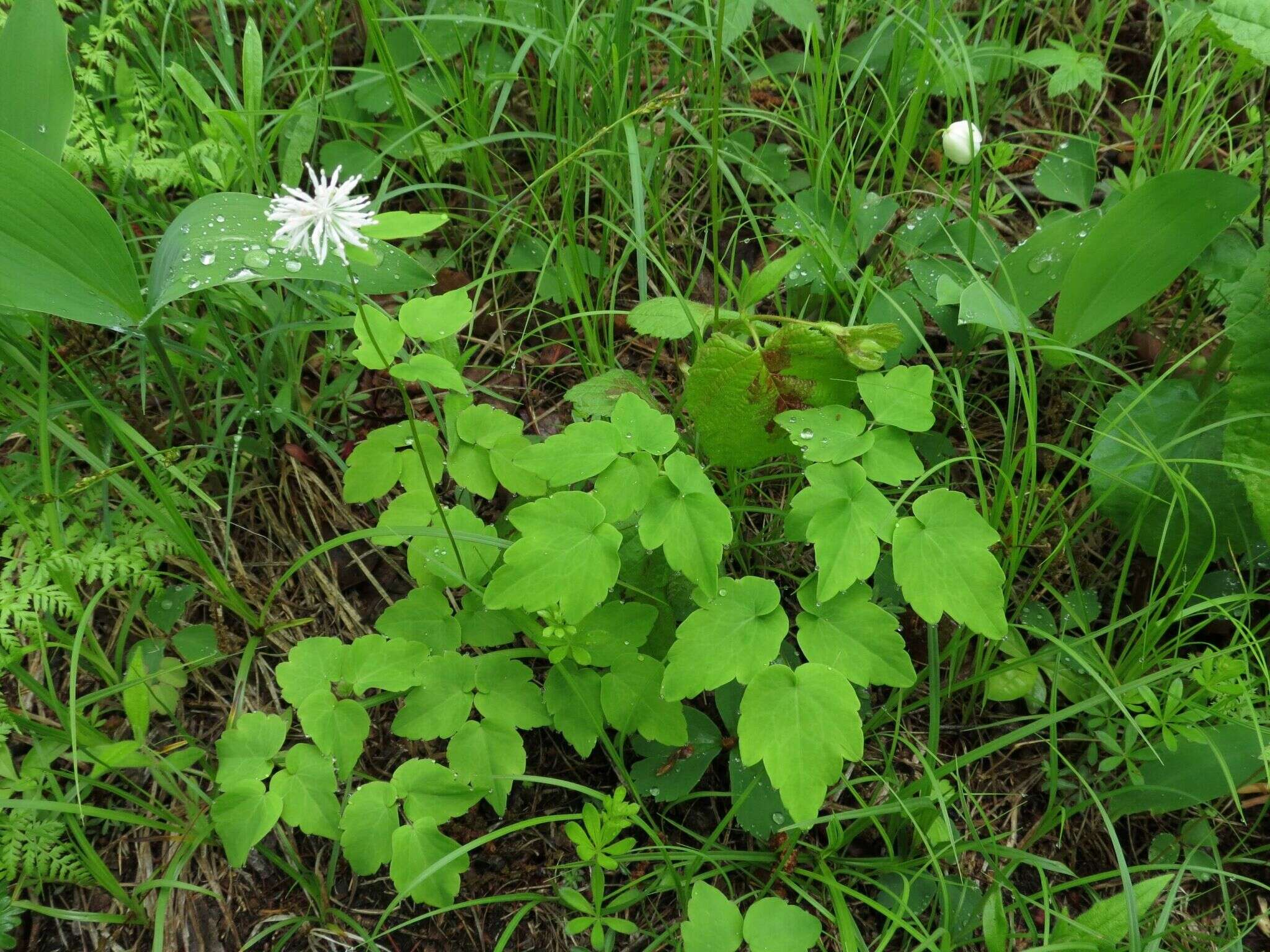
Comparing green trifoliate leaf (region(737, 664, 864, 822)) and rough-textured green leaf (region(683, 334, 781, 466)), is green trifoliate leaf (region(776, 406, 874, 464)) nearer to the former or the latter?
rough-textured green leaf (region(683, 334, 781, 466))

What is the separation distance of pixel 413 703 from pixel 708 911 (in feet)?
1.84

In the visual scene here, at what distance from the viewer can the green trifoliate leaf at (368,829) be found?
4.42ft

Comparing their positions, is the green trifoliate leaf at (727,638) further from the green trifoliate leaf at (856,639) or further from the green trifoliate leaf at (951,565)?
the green trifoliate leaf at (951,565)

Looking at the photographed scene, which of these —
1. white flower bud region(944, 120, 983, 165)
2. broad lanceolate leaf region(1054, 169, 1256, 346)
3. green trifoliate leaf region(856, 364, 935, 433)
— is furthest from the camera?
white flower bud region(944, 120, 983, 165)

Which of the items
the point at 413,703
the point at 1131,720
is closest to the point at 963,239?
the point at 1131,720

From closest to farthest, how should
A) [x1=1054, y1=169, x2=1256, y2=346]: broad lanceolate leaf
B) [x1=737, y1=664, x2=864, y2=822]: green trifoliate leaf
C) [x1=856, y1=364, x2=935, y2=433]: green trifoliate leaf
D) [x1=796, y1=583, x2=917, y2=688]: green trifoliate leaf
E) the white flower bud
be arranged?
[x1=737, y1=664, x2=864, y2=822]: green trifoliate leaf, [x1=796, y1=583, x2=917, y2=688]: green trifoliate leaf, [x1=856, y1=364, x2=935, y2=433]: green trifoliate leaf, [x1=1054, y1=169, x2=1256, y2=346]: broad lanceolate leaf, the white flower bud

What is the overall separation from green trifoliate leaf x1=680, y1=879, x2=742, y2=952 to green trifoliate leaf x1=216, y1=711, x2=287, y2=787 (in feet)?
2.27

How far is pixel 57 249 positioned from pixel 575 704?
113 cm

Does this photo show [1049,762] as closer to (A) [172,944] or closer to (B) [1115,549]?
(B) [1115,549]

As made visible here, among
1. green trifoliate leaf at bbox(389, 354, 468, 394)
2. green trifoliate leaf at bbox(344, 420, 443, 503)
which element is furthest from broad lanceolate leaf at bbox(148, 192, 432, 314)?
green trifoliate leaf at bbox(344, 420, 443, 503)

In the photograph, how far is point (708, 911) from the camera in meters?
1.32

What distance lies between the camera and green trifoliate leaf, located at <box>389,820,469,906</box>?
133 cm

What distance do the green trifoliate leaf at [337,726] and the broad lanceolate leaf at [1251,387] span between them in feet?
4.99

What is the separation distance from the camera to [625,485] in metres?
1.34
